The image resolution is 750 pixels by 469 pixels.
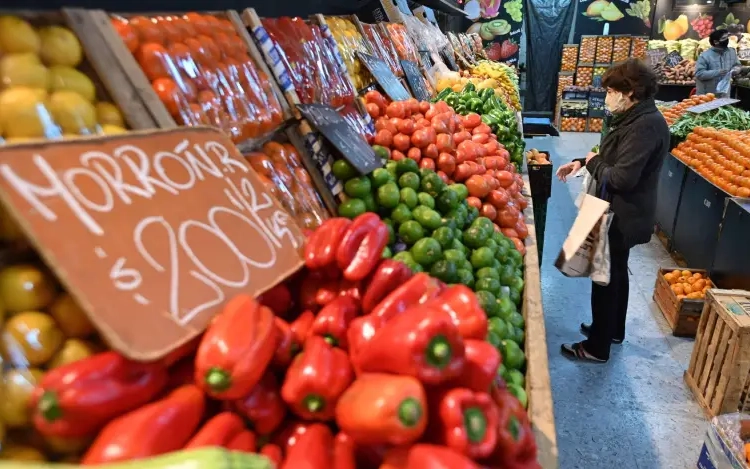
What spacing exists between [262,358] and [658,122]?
10.2 ft

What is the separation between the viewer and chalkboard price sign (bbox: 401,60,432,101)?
4.10 m

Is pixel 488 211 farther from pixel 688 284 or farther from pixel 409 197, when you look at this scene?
pixel 688 284

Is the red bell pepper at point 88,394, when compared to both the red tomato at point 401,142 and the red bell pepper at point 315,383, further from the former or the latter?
the red tomato at point 401,142

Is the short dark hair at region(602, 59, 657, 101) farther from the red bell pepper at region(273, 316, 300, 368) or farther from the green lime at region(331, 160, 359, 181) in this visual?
the red bell pepper at region(273, 316, 300, 368)

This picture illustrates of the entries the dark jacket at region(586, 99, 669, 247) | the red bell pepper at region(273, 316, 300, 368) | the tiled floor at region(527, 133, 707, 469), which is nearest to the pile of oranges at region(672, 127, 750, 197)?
the tiled floor at region(527, 133, 707, 469)

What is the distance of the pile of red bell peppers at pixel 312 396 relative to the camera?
84 cm

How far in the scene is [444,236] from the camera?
1947mm

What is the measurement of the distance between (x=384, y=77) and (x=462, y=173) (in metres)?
0.99

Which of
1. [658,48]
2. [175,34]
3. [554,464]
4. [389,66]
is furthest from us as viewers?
[658,48]

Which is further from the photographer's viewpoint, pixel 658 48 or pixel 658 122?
pixel 658 48

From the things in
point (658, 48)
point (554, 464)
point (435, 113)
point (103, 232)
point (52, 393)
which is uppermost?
point (103, 232)

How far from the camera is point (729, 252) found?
3.90 m

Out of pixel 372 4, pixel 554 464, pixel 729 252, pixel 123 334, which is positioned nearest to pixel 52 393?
pixel 123 334

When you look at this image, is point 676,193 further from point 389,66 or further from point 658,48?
point 658,48
